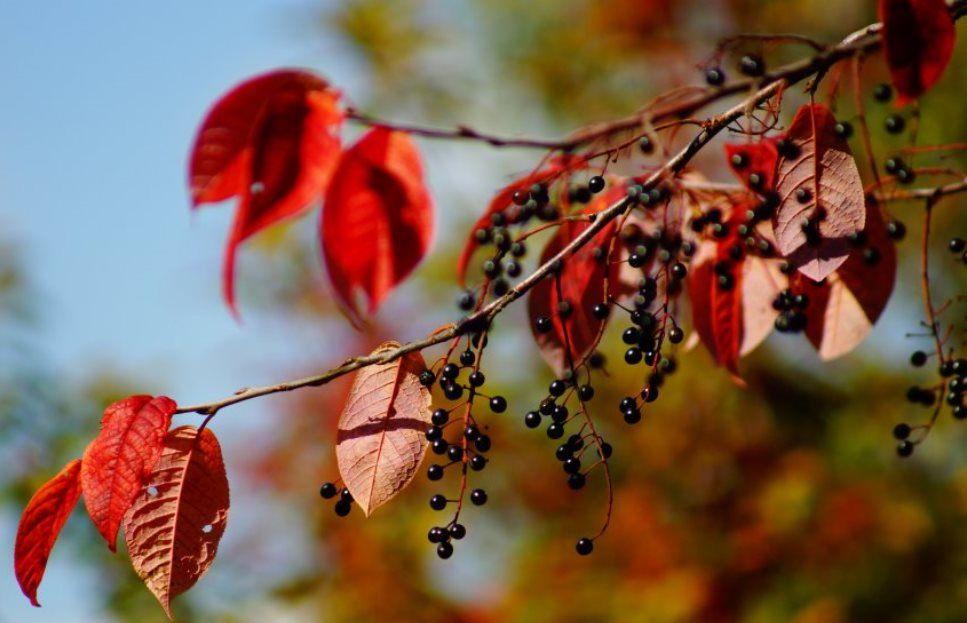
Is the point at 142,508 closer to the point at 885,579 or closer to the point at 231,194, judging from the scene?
the point at 231,194

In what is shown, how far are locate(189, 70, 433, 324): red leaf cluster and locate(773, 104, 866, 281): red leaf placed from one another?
0.90m

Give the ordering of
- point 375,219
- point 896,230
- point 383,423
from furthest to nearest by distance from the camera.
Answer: point 375,219, point 896,230, point 383,423

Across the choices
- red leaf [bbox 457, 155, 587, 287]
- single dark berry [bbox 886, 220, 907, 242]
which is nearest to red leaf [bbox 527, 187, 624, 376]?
red leaf [bbox 457, 155, 587, 287]

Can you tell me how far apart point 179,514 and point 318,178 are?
2.71 feet

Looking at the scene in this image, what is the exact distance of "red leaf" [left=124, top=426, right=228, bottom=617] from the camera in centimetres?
147

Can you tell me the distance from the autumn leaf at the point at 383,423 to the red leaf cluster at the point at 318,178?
65 centimetres

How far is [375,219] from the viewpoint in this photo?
2.18 m

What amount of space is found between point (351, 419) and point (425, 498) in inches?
163

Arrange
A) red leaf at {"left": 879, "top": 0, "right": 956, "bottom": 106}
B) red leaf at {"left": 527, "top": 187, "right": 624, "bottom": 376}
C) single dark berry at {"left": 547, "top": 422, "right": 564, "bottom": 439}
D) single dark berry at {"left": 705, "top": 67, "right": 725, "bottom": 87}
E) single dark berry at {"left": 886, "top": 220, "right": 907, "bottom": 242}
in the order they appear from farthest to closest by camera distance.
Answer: single dark berry at {"left": 886, "top": 220, "right": 907, "bottom": 242} → red leaf at {"left": 527, "top": 187, "right": 624, "bottom": 376} → single dark berry at {"left": 705, "top": 67, "right": 725, "bottom": 87} → single dark berry at {"left": 547, "top": 422, "right": 564, "bottom": 439} → red leaf at {"left": 879, "top": 0, "right": 956, "bottom": 106}

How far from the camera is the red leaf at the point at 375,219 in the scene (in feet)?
7.03

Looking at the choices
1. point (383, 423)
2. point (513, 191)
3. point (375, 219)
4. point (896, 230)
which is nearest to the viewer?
Result: point (383, 423)

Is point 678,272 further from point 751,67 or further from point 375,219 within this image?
point 375,219

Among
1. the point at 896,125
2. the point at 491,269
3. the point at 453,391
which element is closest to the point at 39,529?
the point at 453,391

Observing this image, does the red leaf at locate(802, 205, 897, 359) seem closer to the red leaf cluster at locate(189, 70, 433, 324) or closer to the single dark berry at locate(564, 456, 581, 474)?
the single dark berry at locate(564, 456, 581, 474)
